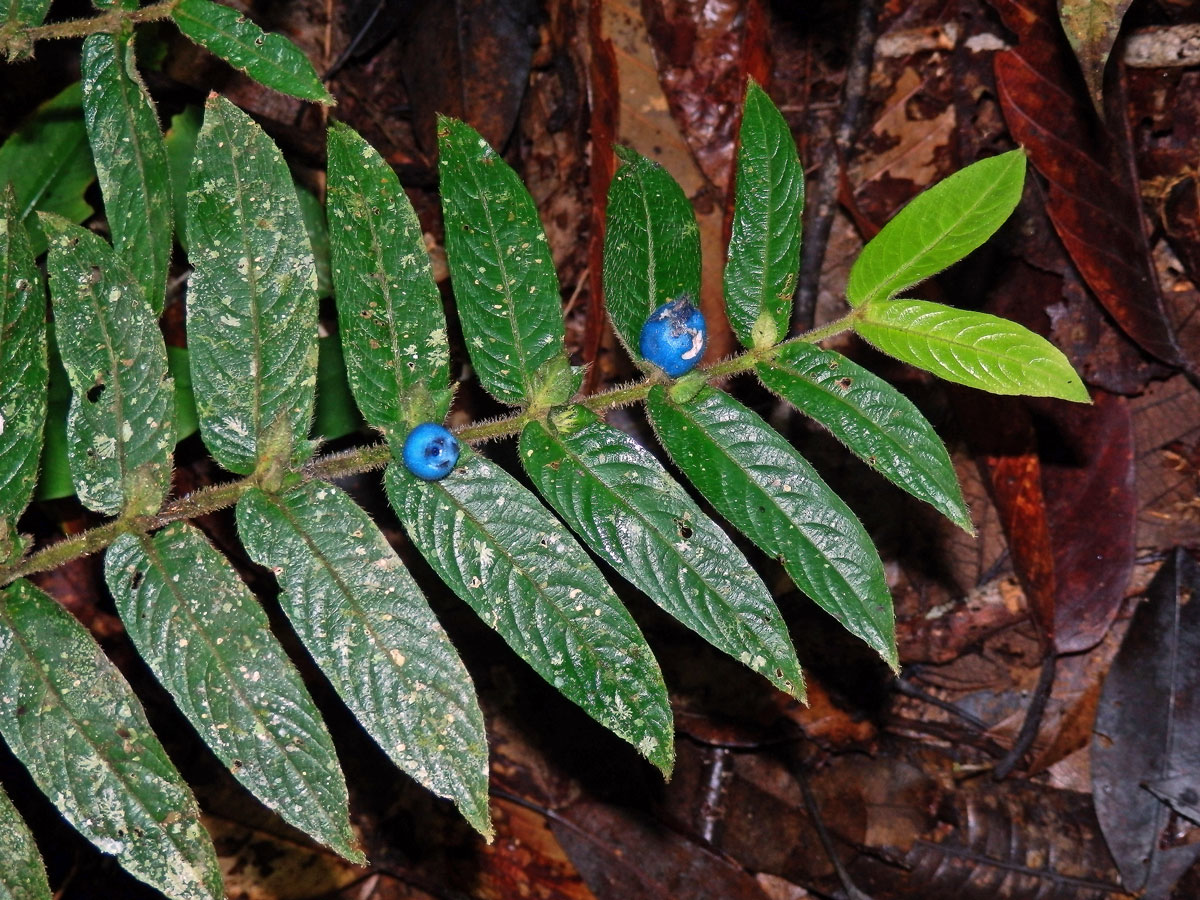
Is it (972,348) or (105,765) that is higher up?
(972,348)

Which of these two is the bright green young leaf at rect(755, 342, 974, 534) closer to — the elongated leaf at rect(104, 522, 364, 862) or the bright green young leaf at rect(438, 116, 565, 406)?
the bright green young leaf at rect(438, 116, 565, 406)

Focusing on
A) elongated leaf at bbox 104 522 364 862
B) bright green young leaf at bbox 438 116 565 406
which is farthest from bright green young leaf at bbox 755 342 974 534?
elongated leaf at bbox 104 522 364 862

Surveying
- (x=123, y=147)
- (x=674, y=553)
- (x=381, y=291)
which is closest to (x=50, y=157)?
(x=123, y=147)

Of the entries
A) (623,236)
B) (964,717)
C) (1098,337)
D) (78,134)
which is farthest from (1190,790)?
(78,134)

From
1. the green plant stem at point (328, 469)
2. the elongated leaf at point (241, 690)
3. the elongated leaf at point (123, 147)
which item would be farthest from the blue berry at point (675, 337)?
the elongated leaf at point (123, 147)

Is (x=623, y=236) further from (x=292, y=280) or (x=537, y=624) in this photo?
(x=537, y=624)

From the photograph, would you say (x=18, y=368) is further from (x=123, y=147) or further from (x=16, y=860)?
(x=16, y=860)
